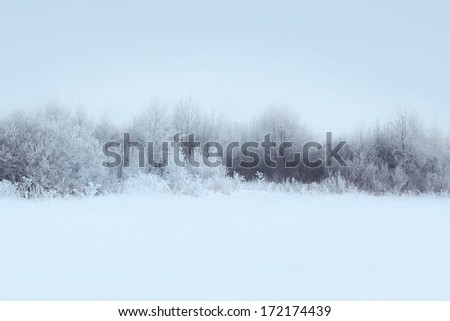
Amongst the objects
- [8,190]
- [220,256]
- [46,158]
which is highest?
[46,158]

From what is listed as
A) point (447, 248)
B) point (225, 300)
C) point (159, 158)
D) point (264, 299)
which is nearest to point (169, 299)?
point (225, 300)

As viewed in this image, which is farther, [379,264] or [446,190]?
[446,190]

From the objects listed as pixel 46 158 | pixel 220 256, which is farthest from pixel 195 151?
pixel 220 256

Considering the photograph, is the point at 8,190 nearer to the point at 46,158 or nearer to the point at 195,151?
the point at 46,158

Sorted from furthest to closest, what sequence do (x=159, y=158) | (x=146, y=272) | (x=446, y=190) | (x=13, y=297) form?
(x=159, y=158)
(x=446, y=190)
(x=146, y=272)
(x=13, y=297)

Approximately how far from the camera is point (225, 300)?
9.57 ft

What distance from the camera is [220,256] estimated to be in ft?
12.8

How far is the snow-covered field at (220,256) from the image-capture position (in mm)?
3041

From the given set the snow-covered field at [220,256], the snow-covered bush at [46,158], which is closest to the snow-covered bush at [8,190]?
the snow-covered bush at [46,158]

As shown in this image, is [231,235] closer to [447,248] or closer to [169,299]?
[169,299]

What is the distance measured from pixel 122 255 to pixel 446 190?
13283mm

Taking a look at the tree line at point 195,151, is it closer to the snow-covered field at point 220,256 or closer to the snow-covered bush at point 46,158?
the snow-covered bush at point 46,158

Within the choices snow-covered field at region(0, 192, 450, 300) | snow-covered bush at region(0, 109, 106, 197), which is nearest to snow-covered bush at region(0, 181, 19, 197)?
snow-covered bush at region(0, 109, 106, 197)

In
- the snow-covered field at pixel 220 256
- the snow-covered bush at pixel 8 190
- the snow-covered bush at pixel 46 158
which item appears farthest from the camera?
the snow-covered bush at pixel 46 158
